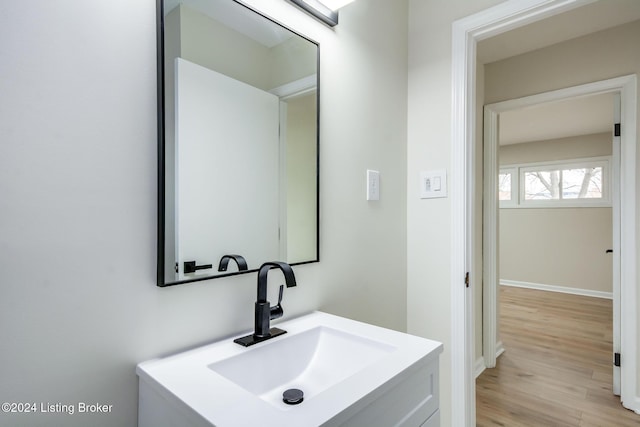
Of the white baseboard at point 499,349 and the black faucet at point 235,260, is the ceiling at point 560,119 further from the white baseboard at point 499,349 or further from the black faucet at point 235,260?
the black faucet at point 235,260

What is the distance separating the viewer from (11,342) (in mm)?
609

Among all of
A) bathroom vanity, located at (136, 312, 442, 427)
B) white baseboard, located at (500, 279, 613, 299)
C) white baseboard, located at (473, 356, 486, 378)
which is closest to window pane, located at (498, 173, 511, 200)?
white baseboard, located at (500, 279, 613, 299)

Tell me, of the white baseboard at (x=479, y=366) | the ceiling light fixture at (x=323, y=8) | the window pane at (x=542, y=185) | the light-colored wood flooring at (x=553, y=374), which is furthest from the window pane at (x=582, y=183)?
the ceiling light fixture at (x=323, y=8)

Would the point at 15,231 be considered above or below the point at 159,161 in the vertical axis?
below

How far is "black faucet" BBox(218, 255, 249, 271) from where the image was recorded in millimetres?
945

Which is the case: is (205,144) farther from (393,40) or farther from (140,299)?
(393,40)

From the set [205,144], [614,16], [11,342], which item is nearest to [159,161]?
[205,144]

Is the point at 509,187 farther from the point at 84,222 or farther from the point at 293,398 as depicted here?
the point at 84,222

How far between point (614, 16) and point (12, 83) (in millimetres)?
3060

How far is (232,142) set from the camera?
998 millimetres

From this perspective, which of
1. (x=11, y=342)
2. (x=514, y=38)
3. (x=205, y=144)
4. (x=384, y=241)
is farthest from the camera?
(x=514, y=38)

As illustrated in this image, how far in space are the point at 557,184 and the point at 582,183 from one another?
0.31 m

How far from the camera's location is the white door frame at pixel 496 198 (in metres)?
2.04

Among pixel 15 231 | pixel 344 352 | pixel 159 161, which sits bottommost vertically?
pixel 344 352
